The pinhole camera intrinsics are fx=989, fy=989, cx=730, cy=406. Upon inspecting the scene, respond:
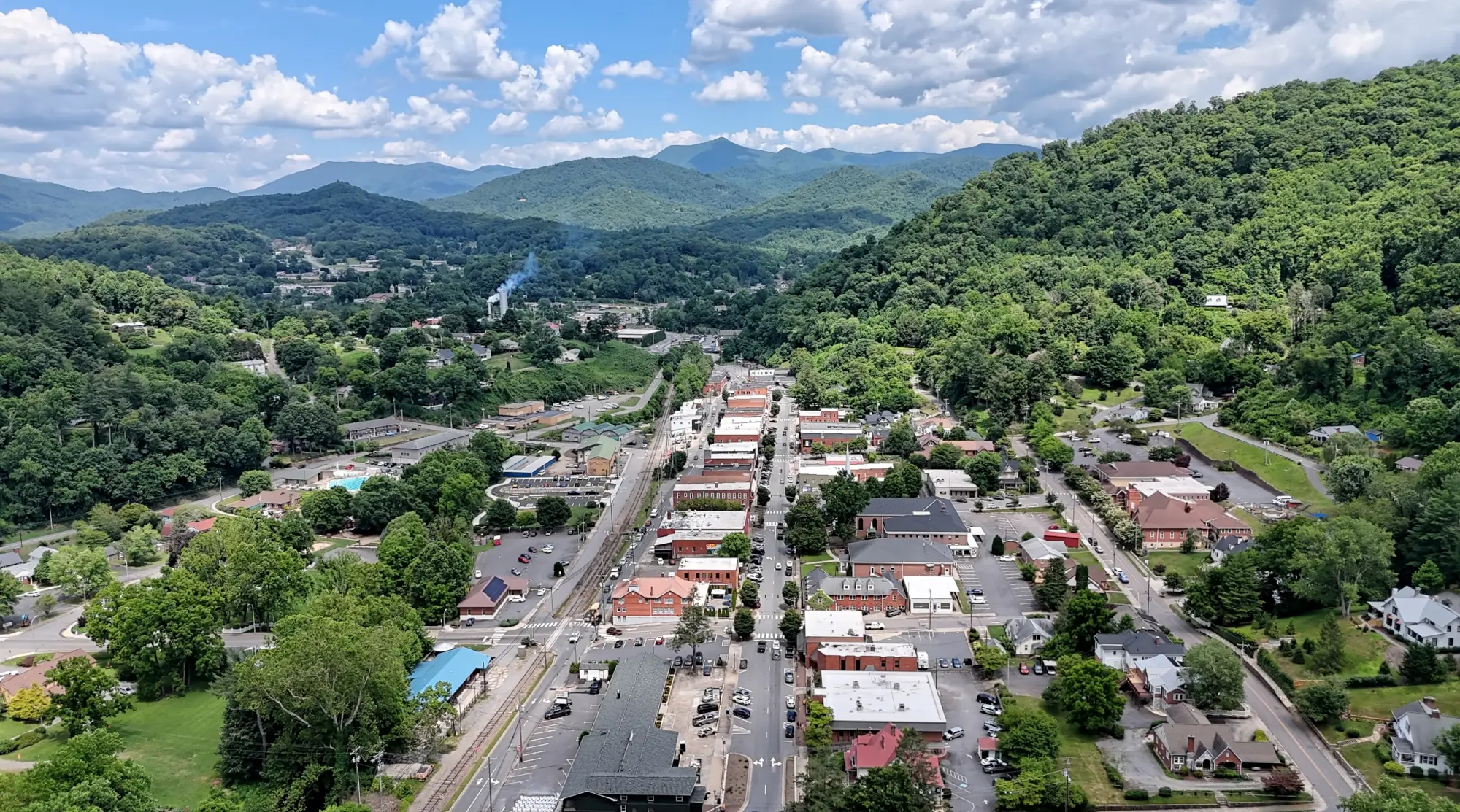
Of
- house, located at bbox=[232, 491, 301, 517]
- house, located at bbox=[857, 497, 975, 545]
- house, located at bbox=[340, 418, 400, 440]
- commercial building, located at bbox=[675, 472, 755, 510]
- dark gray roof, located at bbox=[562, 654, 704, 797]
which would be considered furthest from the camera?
house, located at bbox=[340, 418, 400, 440]

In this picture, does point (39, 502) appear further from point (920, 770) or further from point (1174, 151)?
point (1174, 151)

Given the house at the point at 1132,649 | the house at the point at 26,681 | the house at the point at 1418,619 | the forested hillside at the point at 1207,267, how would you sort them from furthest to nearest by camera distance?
the forested hillside at the point at 1207,267 < the house at the point at 26,681 < the house at the point at 1132,649 < the house at the point at 1418,619

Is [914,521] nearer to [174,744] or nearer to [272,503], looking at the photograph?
[174,744]

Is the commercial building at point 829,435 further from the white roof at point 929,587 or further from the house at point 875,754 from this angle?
the house at point 875,754

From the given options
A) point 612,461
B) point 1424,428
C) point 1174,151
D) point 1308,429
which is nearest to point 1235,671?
point 1424,428

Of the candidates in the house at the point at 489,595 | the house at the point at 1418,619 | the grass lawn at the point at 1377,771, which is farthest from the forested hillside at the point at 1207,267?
the house at the point at 489,595

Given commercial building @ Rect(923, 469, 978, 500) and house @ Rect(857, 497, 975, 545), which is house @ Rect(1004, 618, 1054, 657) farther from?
commercial building @ Rect(923, 469, 978, 500)

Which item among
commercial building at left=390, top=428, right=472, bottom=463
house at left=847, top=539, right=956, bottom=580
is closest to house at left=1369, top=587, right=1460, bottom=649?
house at left=847, top=539, right=956, bottom=580
